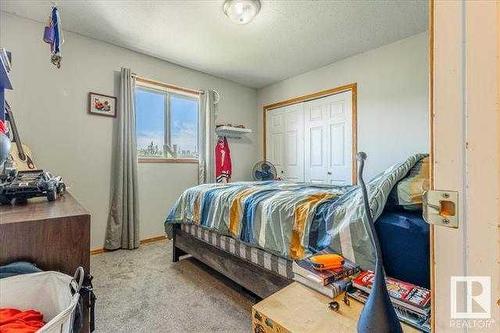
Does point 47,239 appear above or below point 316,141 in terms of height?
below

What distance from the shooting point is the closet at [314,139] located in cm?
341

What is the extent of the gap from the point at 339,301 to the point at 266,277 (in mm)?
682

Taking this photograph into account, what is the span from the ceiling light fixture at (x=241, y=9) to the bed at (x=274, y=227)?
1646 millimetres

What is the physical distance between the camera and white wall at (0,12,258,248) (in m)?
2.46

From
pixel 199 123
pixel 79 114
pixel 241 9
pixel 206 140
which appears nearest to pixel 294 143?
pixel 206 140

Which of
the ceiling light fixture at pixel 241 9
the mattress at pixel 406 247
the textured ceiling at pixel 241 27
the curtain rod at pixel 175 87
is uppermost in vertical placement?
the textured ceiling at pixel 241 27

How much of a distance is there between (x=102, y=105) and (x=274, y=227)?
8.54ft

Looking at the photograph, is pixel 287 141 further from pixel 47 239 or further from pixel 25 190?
pixel 47 239

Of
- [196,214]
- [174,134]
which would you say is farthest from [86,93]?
[196,214]

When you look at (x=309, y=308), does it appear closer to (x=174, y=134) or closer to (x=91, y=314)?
(x=91, y=314)

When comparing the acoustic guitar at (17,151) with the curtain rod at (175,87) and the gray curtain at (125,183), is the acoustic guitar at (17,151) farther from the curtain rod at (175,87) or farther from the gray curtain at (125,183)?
the curtain rod at (175,87)

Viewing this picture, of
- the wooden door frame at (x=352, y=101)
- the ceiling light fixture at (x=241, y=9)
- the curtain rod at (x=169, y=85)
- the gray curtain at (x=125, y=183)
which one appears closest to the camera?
the ceiling light fixture at (x=241, y=9)

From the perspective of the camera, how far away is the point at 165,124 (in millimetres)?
3523

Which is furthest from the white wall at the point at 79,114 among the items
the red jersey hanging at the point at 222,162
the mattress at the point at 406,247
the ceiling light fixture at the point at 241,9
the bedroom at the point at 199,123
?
the mattress at the point at 406,247
